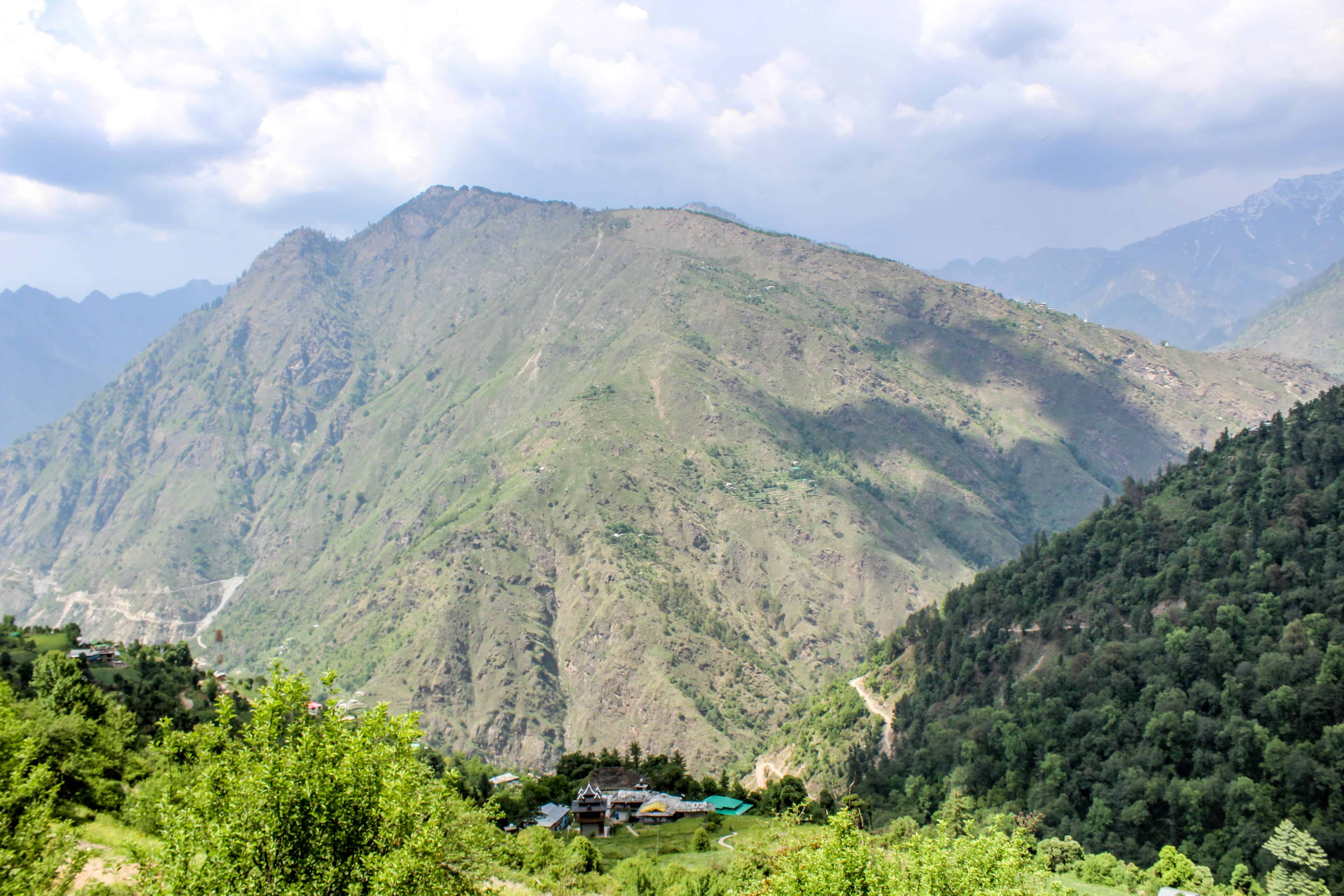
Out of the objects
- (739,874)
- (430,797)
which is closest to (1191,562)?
(739,874)

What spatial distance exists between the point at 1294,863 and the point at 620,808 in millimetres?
55397

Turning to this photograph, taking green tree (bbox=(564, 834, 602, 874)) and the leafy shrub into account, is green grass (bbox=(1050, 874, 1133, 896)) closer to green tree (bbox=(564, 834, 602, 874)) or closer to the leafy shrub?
the leafy shrub

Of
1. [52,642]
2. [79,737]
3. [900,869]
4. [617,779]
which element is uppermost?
[52,642]

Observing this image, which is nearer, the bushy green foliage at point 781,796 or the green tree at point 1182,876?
the green tree at point 1182,876

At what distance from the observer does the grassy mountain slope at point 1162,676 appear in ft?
243

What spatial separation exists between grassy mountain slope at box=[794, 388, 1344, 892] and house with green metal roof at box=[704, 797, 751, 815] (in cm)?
1910

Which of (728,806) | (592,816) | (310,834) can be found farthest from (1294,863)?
(310,834)

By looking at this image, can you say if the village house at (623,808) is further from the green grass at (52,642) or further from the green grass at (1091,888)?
the green grass at (52,642)

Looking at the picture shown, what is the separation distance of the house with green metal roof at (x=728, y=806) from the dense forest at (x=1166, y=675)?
18327mm

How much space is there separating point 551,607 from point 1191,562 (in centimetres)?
12503

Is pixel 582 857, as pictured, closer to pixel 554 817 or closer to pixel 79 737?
pixel 554 817

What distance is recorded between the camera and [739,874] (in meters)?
47.1

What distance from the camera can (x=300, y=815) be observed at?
22.6 m

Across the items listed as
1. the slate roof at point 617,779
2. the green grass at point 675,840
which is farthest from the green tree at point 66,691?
the slate roof at point 617,779
